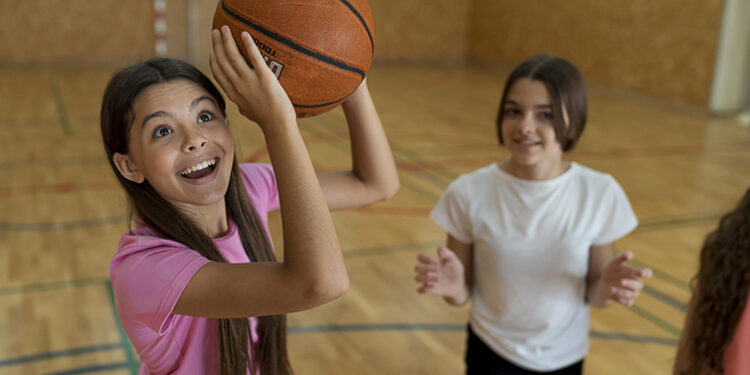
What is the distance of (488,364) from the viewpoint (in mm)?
1720

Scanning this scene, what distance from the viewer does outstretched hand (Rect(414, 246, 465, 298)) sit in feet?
5.26

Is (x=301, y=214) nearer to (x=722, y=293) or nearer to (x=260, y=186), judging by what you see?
(x=260, y=186)

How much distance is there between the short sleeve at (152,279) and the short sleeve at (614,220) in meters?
1.00

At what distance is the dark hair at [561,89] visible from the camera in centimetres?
164

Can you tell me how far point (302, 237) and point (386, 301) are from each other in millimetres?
2075

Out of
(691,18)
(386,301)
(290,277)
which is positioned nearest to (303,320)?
(386,301)

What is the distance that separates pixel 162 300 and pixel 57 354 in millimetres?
1730

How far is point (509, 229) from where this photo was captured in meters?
1.68

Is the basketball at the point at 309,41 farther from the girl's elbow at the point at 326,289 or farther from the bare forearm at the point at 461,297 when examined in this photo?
the bare forearm at the point at 461,297

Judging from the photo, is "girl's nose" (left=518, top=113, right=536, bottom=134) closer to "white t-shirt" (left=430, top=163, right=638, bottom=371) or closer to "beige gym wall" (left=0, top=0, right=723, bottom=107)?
"white t-shirt" (left=430, top=163, right=638, bottom=371)

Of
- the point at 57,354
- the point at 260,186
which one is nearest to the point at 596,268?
the point at 260,186

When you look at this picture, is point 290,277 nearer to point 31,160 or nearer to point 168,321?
point 168,321

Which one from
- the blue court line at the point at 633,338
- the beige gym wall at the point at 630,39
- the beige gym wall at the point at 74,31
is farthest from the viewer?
the beige gym wall at the point at 74,31

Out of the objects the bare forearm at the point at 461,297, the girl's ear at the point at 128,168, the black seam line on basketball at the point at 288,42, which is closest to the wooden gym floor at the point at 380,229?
the bare forearm at the point at 461,297
